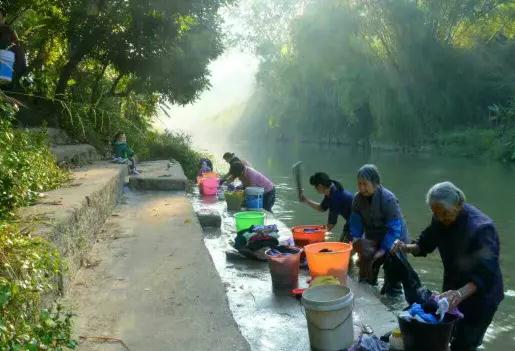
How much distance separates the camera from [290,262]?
4859mm

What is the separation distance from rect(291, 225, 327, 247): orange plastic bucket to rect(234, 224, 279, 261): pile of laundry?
0.87ft

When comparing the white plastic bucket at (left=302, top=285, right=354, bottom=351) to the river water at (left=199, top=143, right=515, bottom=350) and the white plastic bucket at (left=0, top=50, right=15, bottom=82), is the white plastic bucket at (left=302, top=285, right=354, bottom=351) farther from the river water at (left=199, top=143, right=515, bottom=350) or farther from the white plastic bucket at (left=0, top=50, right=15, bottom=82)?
the white plastic bucket at (left=0, top=50, right=15, bottom=82)

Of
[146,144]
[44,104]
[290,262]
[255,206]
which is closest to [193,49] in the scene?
[146,144]

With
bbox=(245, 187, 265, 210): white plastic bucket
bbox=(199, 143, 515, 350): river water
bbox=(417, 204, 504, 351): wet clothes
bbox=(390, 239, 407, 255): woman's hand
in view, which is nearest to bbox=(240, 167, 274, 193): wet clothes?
bbox=(245, 187, 265, 210): white plastic bucket

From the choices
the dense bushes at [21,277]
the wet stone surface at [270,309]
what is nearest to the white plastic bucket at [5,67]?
the dense bushes at [21,277]

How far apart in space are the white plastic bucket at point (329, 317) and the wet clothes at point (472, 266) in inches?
31.8

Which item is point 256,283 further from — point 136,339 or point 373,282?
point 136,339

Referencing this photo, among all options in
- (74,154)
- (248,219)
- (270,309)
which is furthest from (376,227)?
(74,154)

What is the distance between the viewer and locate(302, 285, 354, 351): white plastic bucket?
354 centimetres

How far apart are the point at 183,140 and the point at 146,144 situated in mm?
3064

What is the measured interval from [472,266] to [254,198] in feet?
19.1

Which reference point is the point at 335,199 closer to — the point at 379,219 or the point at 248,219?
the point at 379,219

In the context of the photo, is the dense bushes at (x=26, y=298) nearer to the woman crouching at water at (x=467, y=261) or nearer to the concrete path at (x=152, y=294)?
the concrete path at (x=152, y=294)

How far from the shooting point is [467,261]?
3611 millimetres
